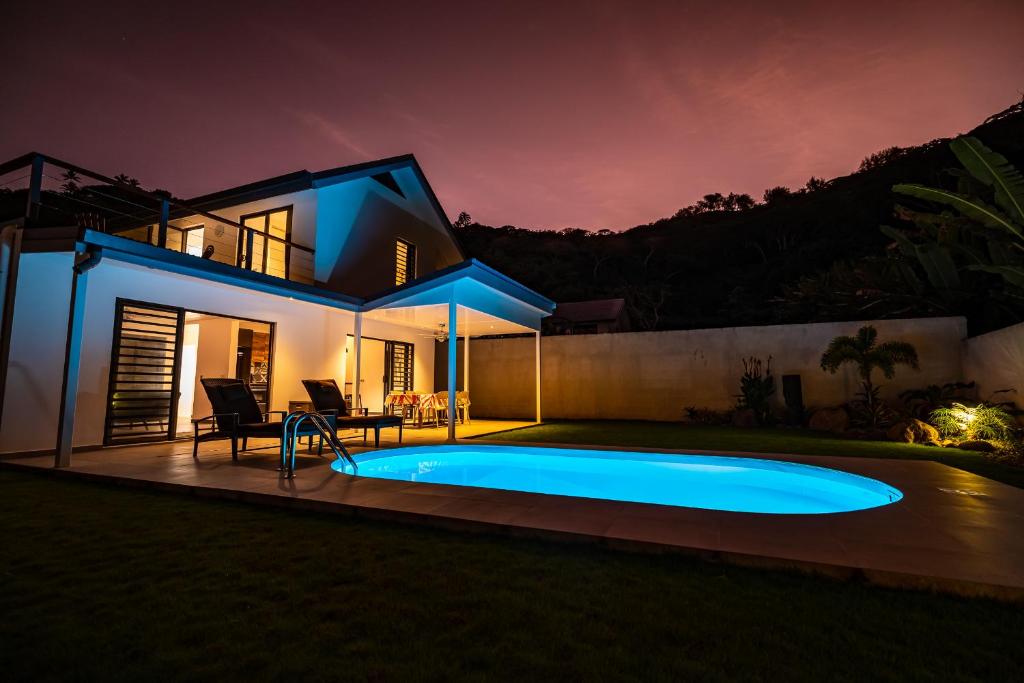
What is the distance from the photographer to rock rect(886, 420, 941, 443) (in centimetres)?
898

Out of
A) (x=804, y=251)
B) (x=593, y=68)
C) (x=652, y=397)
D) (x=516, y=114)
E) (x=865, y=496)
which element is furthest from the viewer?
(x=804, y=251)

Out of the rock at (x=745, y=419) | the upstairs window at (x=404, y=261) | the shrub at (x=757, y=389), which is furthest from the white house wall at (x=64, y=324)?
the shrub at (x=757, y=389)

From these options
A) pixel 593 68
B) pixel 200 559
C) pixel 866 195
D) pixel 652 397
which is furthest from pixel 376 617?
pixel 866 195

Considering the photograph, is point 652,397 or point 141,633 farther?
point 652,397

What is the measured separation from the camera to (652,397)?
1380 centimetres

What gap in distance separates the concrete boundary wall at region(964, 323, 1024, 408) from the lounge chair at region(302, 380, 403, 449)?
11.1m

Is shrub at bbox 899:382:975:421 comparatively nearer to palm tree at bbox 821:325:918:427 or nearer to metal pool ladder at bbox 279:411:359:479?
palm tree at bbox 821:325:918:427

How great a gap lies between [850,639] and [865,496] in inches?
169

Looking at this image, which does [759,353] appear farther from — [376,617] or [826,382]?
[376,617]

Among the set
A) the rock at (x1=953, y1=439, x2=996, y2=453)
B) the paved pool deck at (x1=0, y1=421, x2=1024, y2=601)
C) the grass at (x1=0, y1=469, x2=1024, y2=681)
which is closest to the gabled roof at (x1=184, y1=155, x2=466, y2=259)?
the paved pool deck at (x1=0, y1=421, x2=1024, y2=601)

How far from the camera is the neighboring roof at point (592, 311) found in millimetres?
31422

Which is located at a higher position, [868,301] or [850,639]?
[868,301]

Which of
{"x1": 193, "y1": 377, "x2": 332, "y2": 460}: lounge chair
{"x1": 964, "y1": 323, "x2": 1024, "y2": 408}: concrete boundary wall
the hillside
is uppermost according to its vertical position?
the hillside

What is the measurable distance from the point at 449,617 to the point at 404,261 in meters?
14.3
